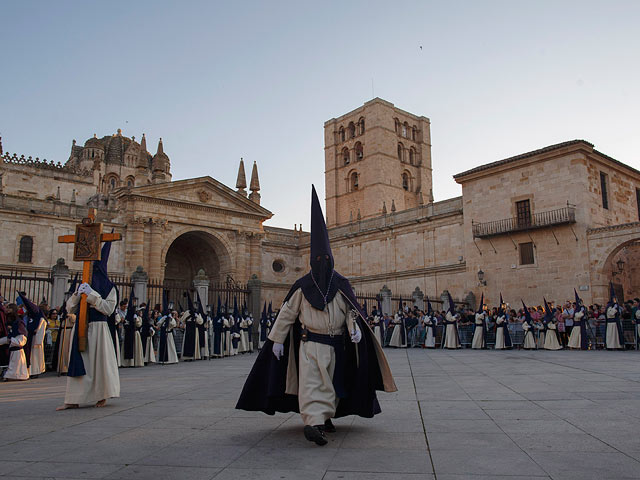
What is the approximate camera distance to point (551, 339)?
18141 millimetres

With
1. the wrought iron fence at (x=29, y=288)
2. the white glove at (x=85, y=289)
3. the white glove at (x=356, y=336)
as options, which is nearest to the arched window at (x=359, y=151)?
the wrought iron fence at (x=29, y=288)

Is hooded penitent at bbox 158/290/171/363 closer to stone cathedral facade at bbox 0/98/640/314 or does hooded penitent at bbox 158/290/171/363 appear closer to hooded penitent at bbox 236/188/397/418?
stone cathedral facade at bbox 0/98/640/314

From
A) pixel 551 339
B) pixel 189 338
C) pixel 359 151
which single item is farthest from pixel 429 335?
pixel 359 151

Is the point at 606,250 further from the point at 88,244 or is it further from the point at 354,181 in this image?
the point at 354,181

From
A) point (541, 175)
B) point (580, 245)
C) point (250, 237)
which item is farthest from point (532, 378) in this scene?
point (250, 237)

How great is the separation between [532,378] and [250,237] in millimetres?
29144

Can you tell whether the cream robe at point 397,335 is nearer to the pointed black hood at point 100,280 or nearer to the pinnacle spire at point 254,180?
the pointed black hood at point 100,280

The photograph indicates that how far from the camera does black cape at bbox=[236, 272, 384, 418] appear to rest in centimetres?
511

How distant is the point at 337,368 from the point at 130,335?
33.0ft

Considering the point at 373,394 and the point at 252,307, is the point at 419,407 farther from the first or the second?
the point at 252,307

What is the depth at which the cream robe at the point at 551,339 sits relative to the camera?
18.0 m

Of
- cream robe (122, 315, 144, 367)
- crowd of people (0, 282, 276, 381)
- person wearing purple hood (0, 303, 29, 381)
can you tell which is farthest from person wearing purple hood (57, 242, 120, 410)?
cream robe (122, 315, 144, 367)

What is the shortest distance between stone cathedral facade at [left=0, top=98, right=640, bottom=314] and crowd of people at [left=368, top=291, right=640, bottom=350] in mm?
5939

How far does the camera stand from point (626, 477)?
3277 millimetres
